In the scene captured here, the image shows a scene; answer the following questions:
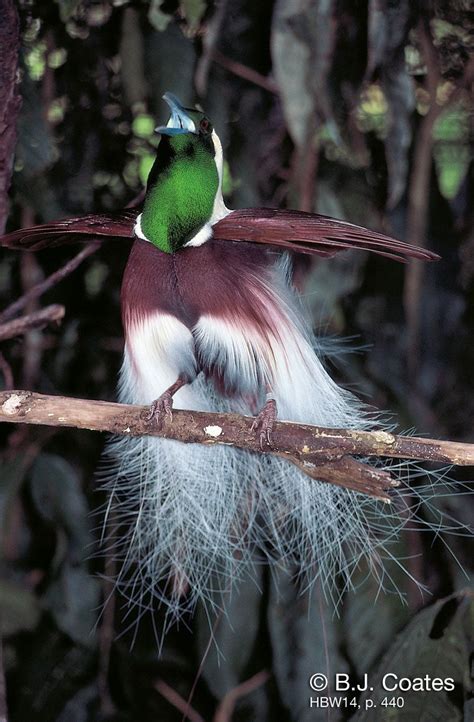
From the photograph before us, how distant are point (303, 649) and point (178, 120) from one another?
1.98 feet

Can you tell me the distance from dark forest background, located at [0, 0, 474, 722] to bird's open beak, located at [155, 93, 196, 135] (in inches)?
7.9

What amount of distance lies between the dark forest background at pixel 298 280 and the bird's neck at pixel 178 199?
20 cm

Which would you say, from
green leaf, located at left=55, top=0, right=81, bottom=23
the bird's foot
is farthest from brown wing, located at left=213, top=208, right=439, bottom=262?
green leaf, located at left=55, top=0, right=81, bottom=23

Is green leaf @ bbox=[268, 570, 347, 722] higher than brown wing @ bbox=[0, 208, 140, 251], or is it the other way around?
brown wing @ bbox=[0, 208, 140, 251]

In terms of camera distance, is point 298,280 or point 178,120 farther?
point 298,280

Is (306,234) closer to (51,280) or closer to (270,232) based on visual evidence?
(270,232)

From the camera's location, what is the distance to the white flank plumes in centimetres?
89

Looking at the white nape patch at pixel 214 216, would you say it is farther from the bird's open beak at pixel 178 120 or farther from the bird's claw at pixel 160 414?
the bird's claw at pixel 160 414

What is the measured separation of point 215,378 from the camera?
0.94 meters

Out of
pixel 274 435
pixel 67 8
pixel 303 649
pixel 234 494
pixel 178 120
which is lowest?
pixel 303 649

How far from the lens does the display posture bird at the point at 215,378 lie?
839 mm

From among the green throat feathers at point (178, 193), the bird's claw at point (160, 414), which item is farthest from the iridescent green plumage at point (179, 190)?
the bird's claw at point (160, 414)

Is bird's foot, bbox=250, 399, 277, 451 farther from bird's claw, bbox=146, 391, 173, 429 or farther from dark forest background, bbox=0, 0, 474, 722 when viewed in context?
dark forest background, bbox=0, 0, 474, 722

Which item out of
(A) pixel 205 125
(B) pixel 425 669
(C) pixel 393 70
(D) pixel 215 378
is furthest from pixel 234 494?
(C) pixel 393 70
